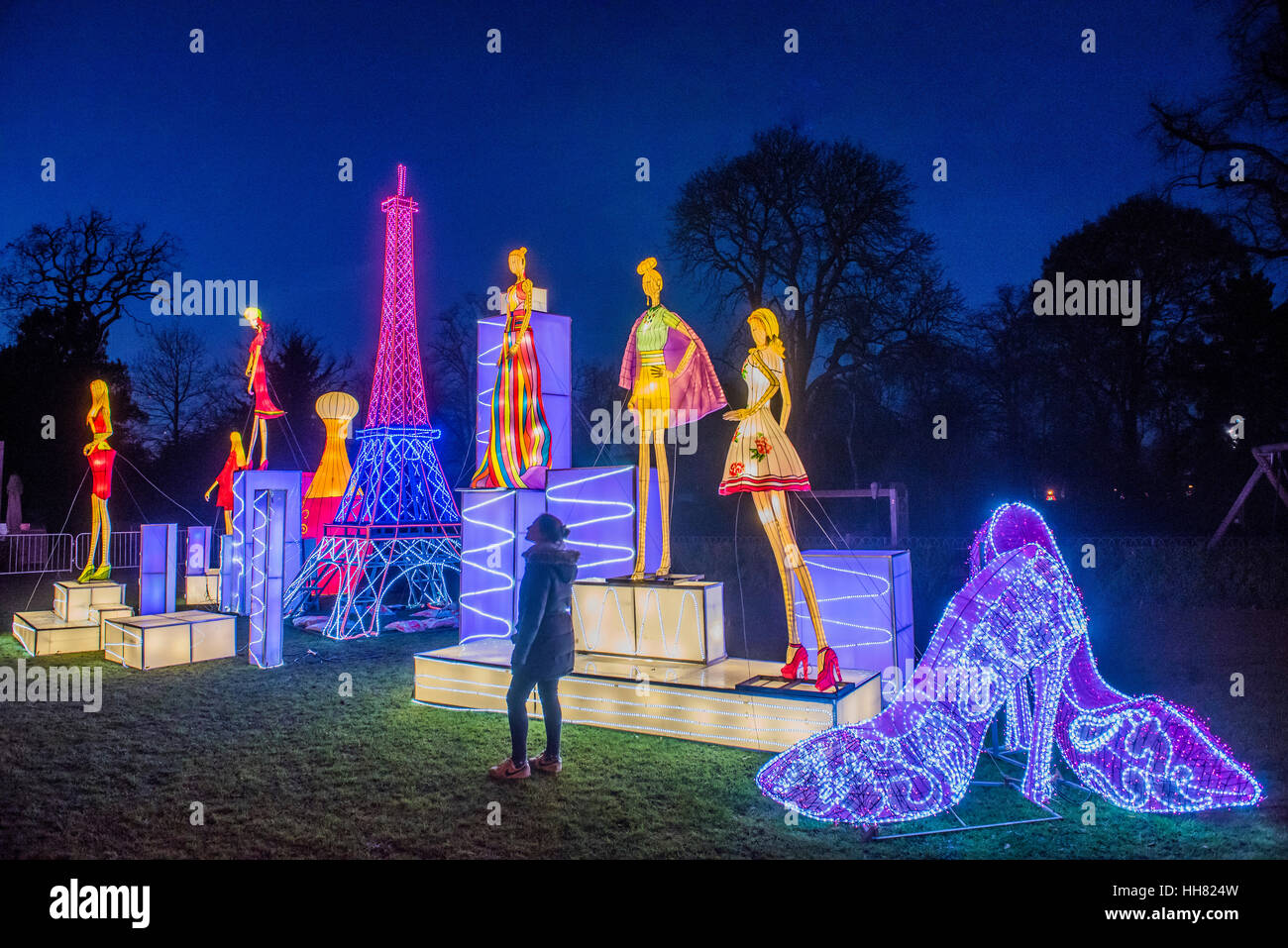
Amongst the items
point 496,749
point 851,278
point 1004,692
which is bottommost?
point 496,749

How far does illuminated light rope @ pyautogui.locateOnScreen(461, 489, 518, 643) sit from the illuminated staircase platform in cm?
164

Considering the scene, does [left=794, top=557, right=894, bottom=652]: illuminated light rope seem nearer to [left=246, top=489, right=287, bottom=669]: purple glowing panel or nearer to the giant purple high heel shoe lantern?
the giant purple high heel shoe lantern

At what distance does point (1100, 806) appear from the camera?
4.69 meters

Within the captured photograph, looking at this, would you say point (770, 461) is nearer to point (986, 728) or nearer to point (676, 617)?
point (676, 617)

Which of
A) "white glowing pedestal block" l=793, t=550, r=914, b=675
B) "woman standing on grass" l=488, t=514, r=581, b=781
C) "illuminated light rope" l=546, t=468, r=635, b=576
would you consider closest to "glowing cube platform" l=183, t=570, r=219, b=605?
"illuminated light rope" l=546, t=468, r=635, b=576

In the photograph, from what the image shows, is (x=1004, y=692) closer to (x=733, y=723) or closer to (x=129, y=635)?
(x=733, y=723)

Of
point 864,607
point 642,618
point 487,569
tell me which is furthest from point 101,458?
point 864,607

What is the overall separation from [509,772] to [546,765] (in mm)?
275

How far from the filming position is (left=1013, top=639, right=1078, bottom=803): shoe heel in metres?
4.57

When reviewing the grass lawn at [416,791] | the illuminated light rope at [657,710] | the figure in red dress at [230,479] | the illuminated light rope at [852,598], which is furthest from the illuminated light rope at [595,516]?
the figure in red dress at [230,479]

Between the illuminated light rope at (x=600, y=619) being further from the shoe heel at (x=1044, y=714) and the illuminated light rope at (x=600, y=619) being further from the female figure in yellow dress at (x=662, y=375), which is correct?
the shoe heel at (x=1044, y=714)

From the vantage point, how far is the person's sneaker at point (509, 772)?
5.31 m

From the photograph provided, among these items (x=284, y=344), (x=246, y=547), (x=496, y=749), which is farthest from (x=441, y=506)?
(x=284, y=344)
